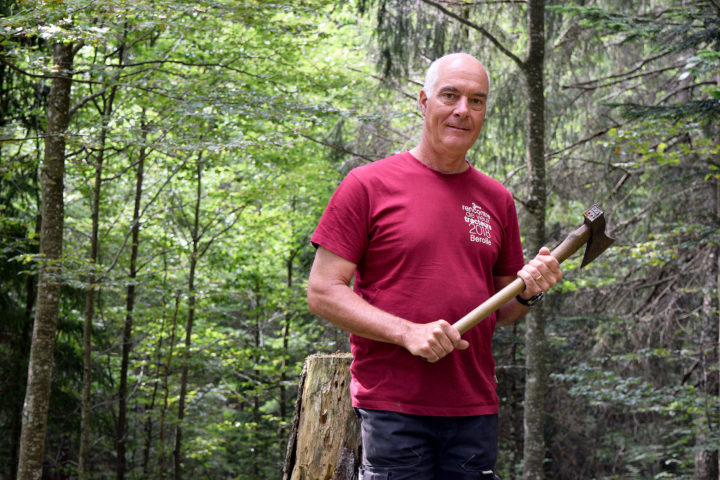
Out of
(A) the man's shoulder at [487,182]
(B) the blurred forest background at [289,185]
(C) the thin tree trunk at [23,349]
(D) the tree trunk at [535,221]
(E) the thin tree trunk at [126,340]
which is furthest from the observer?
(E) the thin tree trunk at [126,340]

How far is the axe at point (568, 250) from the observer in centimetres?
209

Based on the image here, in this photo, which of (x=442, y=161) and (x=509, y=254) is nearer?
(x=442, y=161)

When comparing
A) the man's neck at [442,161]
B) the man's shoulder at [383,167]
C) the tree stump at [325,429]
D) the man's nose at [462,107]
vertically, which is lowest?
the tree stump at [325,429]

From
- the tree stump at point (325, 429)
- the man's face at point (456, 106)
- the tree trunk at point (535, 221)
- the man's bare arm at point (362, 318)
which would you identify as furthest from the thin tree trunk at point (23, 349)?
the man's face at point (456, 106)

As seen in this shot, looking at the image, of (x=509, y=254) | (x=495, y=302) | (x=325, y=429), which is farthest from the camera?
(x=325, y=429)

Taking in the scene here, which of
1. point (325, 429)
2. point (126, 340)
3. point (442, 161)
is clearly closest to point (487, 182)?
point (442, 161)

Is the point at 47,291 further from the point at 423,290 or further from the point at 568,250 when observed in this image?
the point at 568,250

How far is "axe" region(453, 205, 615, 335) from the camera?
2092 millimetres

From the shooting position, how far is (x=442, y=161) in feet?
7.52

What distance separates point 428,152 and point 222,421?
39.4 feet

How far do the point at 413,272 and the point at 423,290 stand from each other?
0.21ft

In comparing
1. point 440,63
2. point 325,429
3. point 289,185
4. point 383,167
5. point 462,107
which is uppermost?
point 289,185

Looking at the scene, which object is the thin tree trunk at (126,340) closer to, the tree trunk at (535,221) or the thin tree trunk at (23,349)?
the thin tree trunk at (23,349)

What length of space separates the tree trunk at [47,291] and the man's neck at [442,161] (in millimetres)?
4982
